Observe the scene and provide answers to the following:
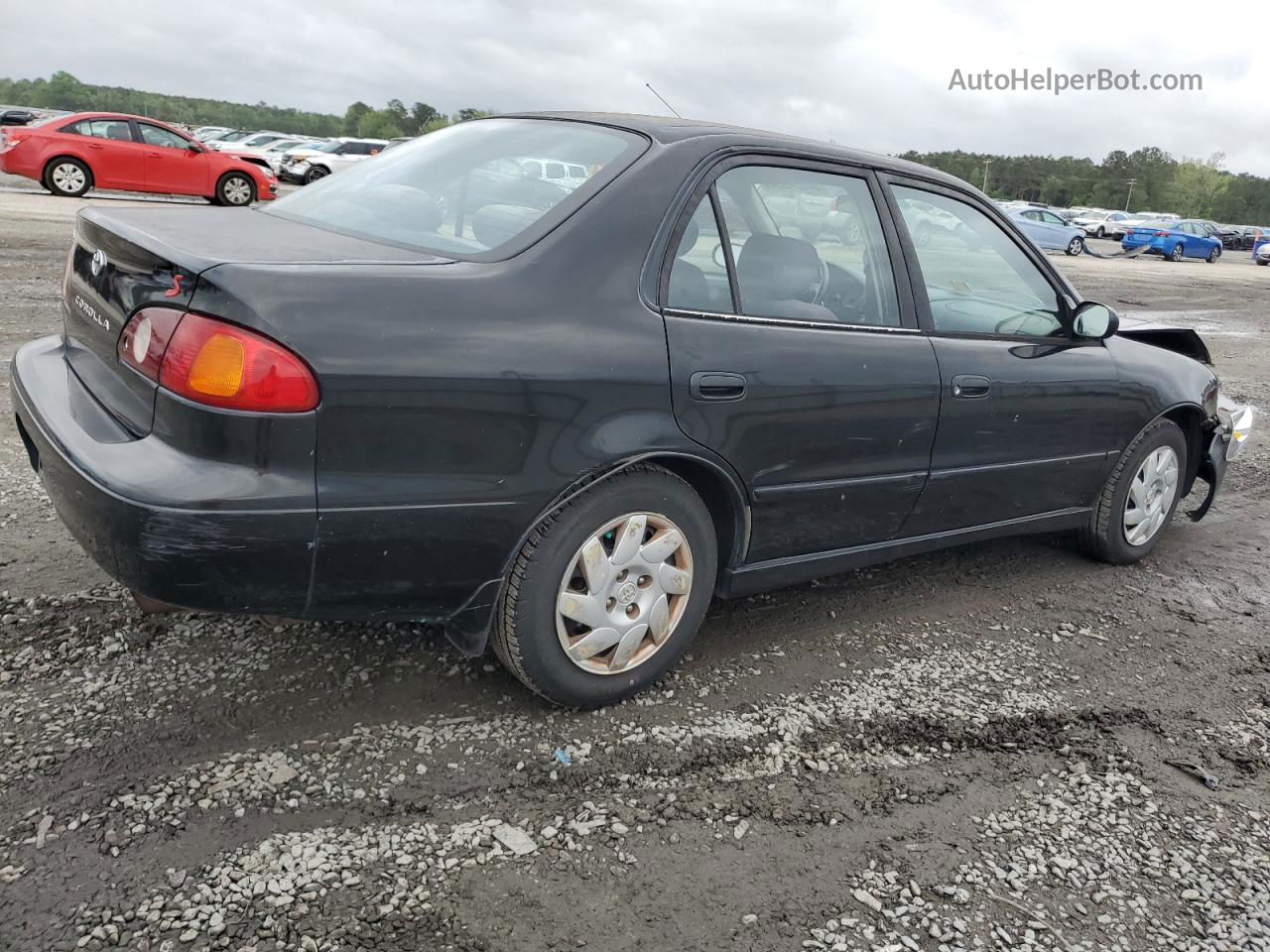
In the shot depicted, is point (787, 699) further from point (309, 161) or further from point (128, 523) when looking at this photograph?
point (309, 161)

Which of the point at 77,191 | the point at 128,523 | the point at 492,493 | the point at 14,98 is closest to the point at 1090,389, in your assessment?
the point at 492,493

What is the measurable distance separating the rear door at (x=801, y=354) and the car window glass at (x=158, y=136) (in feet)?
59.0

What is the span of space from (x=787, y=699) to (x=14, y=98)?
136 metres

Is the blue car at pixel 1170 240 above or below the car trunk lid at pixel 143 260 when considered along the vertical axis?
above

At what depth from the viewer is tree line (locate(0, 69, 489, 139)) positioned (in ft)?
315

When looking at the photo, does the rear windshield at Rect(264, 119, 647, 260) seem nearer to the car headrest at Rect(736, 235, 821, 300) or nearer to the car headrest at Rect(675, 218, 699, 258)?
the car headrest at Rect(675, 218, 699, 258)

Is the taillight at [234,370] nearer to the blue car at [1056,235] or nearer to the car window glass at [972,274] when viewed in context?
the car window glass at [972,274]

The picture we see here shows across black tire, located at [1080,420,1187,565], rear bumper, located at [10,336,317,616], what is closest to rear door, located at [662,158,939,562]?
rear bumper, located at [10,336,317,616]

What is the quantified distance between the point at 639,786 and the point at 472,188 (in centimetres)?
175

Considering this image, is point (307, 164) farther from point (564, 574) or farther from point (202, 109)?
point (202, 109)

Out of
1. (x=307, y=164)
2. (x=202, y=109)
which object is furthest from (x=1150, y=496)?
(x=202, y=109)

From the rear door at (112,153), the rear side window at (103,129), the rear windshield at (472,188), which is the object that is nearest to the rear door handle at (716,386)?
the rear windshield at (472,188)

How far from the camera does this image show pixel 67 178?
17.9m

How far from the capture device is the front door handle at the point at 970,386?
348 cm
